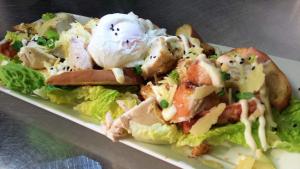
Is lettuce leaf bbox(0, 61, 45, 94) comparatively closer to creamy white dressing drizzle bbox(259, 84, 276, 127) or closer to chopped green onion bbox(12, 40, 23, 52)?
chopped green onion bbox(12, 40, 23, 52)

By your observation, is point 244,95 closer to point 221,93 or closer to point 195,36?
point 221,93

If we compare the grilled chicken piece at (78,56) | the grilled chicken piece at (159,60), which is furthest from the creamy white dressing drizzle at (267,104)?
the grilled chicken piece at (78,56)

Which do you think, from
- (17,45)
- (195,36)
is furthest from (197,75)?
(17,45)

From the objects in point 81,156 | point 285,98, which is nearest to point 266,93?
point 285,98

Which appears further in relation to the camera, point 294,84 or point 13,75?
point 13,75

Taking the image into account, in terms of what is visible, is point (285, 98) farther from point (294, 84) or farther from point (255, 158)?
point (255, 158)
